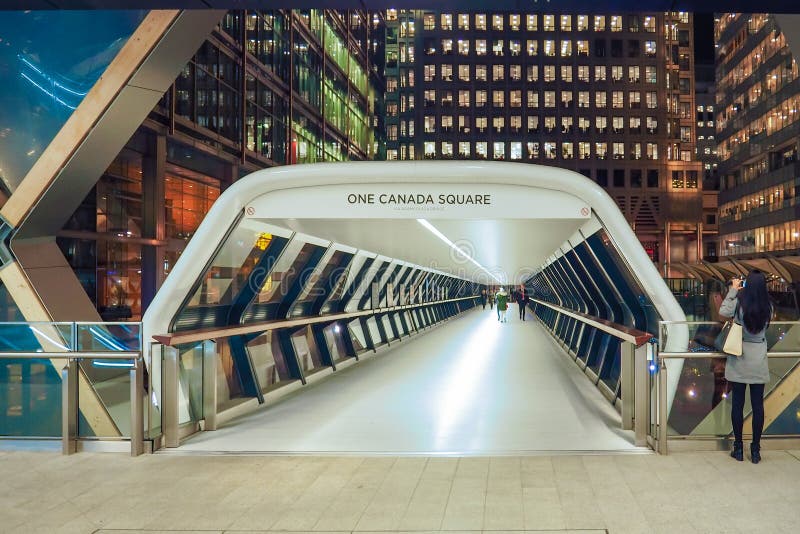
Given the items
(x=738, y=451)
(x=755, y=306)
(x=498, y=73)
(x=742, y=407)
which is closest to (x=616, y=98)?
(x=498, y=73)

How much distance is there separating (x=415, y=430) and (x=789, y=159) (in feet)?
210

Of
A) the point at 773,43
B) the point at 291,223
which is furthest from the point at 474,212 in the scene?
the point at 773,43

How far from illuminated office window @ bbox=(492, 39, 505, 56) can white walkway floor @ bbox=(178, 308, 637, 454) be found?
78.8 metres

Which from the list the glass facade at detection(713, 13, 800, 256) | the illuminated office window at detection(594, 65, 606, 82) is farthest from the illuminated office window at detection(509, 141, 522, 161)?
the glass facade at detection(713, 13, 800, 256)

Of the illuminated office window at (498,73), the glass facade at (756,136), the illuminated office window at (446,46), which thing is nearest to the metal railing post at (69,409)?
the glass facade at (756,136)

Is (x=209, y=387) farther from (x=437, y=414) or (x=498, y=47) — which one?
(x=498, y=47)

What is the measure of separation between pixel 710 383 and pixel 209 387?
16.2ft

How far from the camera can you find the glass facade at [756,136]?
59.7m

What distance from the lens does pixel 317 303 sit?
12148 mm

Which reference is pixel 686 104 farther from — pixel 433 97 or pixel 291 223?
pixel 291 223

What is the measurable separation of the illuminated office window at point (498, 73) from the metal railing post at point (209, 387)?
8411 cm

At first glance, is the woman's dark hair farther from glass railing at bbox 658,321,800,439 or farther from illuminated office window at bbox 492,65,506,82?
illuminated office window at bbox 492,65,506,82

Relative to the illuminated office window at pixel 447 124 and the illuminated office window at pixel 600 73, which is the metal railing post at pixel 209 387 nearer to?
the illuminated office window at pixel 447 124

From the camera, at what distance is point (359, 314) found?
1405 cm
